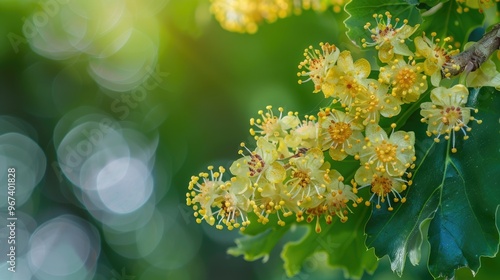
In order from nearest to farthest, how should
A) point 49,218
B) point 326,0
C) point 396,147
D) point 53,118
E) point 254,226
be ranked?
point 396,147, point 254,226, point 326,0, point 53,118, point 49,218

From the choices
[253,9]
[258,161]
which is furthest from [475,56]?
[253,9]

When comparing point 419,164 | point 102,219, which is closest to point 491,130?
point 419,164

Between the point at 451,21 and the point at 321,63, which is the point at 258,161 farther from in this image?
the point at 451,21

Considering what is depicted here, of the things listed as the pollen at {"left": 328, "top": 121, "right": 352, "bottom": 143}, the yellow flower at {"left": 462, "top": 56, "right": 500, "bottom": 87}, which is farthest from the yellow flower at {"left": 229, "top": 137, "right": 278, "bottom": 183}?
the yellow flower at {"left": 462, "top": 56, "right": 500, "bottom": 87}

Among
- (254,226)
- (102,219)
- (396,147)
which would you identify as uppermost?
(396,147)

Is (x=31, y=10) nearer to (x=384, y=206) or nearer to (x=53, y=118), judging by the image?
(x=53, y=118)
